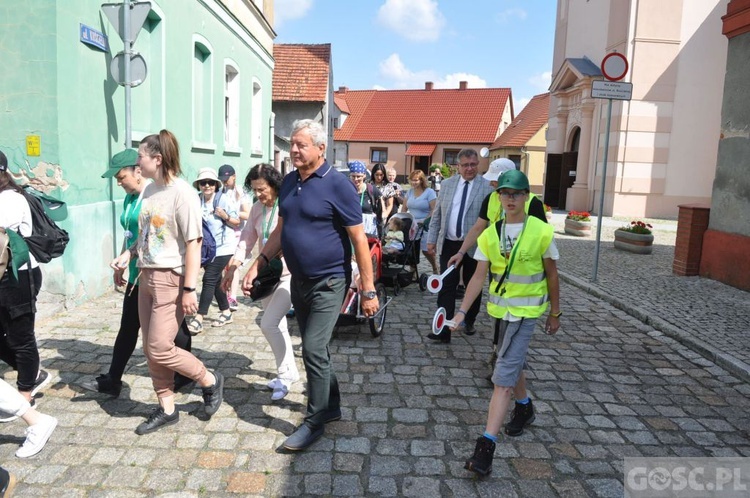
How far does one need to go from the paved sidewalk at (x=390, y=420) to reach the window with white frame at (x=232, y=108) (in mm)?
7892

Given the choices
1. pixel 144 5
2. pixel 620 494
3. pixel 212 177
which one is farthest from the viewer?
pixel 144 5

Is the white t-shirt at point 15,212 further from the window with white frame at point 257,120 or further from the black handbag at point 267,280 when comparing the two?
the window with white frame at point 257,120

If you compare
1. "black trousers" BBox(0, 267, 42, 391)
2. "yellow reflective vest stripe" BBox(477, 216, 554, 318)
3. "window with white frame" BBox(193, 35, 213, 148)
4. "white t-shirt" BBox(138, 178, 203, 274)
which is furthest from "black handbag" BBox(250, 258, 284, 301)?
"window with white frame" BBox(193, 35, 213, 148)

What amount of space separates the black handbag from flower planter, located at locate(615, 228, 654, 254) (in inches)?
400

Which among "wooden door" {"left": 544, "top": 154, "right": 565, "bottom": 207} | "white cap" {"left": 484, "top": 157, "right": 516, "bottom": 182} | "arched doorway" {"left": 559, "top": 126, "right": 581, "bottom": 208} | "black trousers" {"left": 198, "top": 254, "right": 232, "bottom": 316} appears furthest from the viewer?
"wooden door" {"left": 544, "top": 154, "right": 565, "bottom": 207}

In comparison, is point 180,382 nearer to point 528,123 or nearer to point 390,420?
point 390,420

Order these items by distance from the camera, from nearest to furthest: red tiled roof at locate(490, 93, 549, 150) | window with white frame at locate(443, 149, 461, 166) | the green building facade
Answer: the green building facade → red tiled roof at locate(490, 93, 549, 150) → window with white frame at locate(443, 149, 461, 166)

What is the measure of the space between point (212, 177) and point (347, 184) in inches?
115

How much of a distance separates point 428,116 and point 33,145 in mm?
51461

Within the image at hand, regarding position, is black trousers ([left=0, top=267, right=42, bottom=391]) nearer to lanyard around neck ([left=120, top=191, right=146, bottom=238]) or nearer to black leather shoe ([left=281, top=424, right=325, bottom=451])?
lanyard around neck ([left=120, top=191, right=146, bottom=238])

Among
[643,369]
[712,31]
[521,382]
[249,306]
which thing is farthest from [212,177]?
[712,31]

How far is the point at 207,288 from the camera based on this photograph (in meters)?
6.60

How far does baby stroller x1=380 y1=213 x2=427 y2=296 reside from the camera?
824cm

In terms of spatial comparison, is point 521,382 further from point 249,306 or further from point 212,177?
point 249,306
